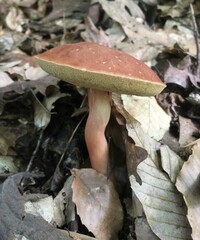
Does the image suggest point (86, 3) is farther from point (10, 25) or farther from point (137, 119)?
point (137, 119)

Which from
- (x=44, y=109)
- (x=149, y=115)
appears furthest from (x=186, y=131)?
(x=44, y=109)

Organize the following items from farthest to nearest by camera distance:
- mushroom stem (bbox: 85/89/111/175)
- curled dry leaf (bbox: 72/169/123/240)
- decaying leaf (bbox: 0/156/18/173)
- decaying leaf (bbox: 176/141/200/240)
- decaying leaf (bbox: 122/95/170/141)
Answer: decaying leaf (bbox: 122/95/170/141) < decaying leaf (bbox: 0/156/18/173) < mushroom stem (bbox: 85/89/111/175) < curled dry leaf (bbox: 72/169/123/240) < decaying leaf (bbox: 176/141/200/240)

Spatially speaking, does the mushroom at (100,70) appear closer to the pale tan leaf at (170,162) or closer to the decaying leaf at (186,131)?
the pale tan leaf at (170,162)

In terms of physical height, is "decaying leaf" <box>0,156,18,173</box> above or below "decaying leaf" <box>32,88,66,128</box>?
below

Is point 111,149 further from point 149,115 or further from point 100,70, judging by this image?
point 100,70

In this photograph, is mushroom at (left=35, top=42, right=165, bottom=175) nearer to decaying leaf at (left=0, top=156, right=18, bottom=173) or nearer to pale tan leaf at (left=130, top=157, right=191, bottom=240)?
pale tan leaf at (left=130, top=157, right=191, bottom=240)

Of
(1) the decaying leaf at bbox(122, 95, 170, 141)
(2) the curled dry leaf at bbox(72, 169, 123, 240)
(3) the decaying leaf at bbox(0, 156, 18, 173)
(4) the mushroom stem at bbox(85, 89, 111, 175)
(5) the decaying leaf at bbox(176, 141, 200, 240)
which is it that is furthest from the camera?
(1) the decaying leaf at bbox(122, 95, 170, 141)

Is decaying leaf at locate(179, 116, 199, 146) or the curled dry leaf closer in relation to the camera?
the curled dry leaf

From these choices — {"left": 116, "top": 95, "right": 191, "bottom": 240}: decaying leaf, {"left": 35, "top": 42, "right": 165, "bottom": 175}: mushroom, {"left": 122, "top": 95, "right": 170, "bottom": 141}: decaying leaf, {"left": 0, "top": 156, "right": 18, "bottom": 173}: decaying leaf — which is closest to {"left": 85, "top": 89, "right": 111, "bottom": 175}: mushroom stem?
{"left": 35, "top": 42, "right": 165, "bottom": 175}: mushroom
